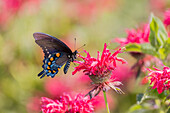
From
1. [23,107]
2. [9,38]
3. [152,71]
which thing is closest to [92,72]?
[152,71]

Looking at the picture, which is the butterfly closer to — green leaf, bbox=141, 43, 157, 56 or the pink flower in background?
green leaf, bbox=141, 43, 157, 56

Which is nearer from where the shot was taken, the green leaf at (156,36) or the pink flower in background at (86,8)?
the green leaf at (156,36)

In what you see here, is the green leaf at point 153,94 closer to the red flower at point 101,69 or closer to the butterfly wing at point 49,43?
the red flower at point 101,69

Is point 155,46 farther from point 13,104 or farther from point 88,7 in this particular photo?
point 88,7

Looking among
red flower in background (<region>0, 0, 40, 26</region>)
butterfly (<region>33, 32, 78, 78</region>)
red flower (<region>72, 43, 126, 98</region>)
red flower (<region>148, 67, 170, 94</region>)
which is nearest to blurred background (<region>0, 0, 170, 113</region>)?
red flower in background (<region>0, 0, 40, 26</region>)

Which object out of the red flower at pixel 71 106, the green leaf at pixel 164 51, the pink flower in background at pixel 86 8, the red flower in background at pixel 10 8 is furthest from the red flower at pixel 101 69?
the pink flower in background at pixel 86 8

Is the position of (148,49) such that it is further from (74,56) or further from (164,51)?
(74,56)

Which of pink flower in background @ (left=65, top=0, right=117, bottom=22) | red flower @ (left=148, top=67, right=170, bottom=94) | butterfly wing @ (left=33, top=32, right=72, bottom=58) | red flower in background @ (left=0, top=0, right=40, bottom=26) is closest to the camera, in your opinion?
red flower @ (left=148, top=67, right=170, bottom=94)
